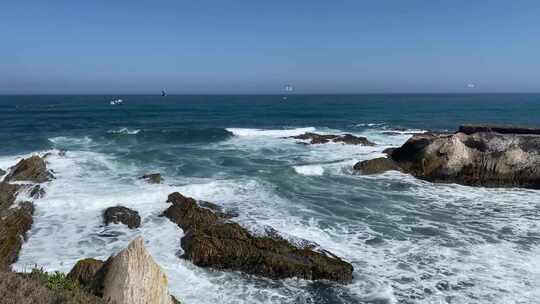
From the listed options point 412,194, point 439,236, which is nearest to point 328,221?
point 439,236

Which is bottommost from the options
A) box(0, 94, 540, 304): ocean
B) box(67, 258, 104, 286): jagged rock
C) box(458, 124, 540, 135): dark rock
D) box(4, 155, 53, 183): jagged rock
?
box(0, 94, 540, 304): ocean

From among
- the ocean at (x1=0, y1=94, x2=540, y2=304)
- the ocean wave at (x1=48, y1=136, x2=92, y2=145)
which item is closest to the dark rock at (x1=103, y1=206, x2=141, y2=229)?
the ocean at (x1=0, y1=94, x2=540, y2=304)

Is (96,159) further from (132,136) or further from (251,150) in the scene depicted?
Answer: (132,136)

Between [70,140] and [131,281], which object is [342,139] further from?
[131,281]

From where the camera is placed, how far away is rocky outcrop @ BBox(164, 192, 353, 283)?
1303 cm

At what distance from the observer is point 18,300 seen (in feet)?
20.7

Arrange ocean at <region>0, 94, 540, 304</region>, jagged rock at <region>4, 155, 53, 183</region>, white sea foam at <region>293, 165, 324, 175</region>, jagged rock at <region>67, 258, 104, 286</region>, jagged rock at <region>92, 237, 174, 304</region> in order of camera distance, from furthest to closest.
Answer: white sea foam at <region>293, 165, 324, 175</region> < jagged rock at <region>4, 155, 53, 183</region> < ocean at <region>0, 94, 540, 304</region> < jagged rock at <region>67, 258, 104, 286</region> < jagged rock at <region>92, 237, 174, 304</region>

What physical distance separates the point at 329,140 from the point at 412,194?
19479 mm

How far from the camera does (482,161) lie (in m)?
25.9

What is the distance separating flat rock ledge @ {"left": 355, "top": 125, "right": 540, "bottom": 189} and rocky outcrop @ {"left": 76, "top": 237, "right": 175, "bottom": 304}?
68.6 ft

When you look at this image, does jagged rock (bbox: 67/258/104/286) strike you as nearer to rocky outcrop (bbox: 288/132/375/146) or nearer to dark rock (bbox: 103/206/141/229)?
dark rock (bbox: 103/206/141/229)

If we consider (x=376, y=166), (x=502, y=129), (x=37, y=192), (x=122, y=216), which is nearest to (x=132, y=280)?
(x=122, y=216)

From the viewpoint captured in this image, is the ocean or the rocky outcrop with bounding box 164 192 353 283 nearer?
the ocean

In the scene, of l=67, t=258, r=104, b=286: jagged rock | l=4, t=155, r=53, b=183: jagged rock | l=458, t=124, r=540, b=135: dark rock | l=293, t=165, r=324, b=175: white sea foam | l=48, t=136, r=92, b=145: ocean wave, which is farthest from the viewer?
l=48, t=136, r=92, b=145: ocean wave
